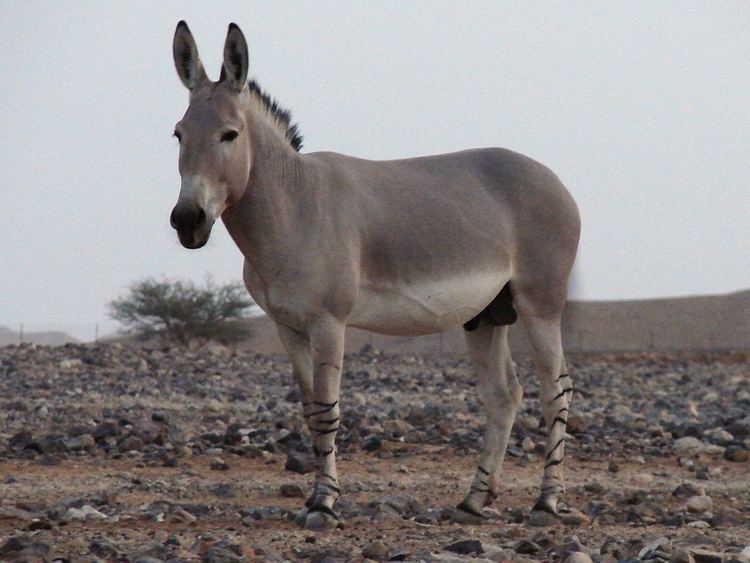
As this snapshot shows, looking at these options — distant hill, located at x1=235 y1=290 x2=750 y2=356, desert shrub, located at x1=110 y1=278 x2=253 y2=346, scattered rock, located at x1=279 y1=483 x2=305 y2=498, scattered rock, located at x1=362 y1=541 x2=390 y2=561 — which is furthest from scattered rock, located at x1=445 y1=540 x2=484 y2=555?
distant hill, located at x1=235 y1=290 x2=750 y2=356

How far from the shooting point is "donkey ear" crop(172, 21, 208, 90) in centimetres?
714

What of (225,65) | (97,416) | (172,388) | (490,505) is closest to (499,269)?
(490,505)

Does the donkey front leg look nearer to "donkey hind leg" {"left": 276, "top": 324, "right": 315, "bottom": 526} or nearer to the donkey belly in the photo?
"donkey hind leg" {"left": 276, "top": 324, "right": 315, "bottom": 526}

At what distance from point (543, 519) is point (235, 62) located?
148 inches

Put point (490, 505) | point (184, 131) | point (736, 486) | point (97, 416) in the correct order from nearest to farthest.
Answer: point (184, 131)
point (490, 505)
point (736, 486)
point (97, 416)

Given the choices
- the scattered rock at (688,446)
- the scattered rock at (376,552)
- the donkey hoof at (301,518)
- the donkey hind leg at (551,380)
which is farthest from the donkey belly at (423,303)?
the scattered rock at (688,446)

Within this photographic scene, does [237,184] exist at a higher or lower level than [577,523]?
higher

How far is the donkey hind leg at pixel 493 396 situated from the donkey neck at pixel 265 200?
2.02 meters

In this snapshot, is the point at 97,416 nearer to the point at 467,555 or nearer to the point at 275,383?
the point at 275,383

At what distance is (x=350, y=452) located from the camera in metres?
10.8

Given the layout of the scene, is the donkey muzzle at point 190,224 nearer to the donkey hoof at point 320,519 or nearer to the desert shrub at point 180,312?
the donkey hoof at point 320,519

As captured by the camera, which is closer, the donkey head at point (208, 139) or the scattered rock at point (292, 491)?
the donkey head at point (208, 139)

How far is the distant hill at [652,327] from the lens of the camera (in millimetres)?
64000

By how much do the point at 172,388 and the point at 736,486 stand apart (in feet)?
30.9
